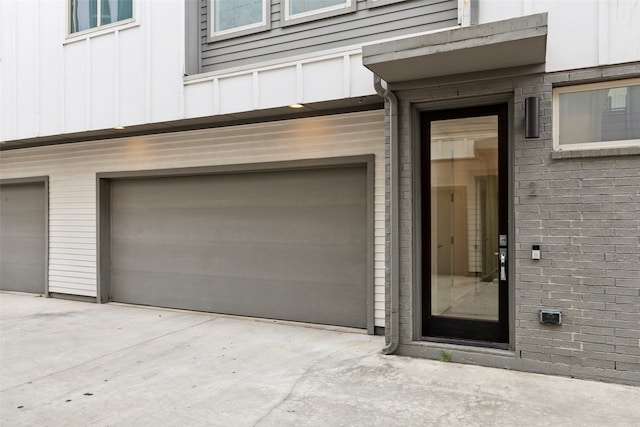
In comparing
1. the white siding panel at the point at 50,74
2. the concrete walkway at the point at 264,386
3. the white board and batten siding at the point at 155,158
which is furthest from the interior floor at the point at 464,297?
the white siding panel at the point at 50,74

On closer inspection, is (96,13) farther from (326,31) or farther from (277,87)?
(326,31)

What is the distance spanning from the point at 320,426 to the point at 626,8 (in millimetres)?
4374

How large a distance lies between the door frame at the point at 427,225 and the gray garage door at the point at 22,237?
7583mm

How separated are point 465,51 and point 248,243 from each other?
411 centimetres

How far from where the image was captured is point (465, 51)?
3.99 metres

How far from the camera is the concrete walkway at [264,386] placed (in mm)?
3424

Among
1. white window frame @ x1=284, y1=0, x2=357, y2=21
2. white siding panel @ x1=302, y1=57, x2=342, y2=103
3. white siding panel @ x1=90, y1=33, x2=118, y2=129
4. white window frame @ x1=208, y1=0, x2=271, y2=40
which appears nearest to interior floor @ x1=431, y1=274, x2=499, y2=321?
white siding panel @ x1=302, y1=57, x2=342, y2=103

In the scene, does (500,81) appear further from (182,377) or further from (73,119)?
(73,119)

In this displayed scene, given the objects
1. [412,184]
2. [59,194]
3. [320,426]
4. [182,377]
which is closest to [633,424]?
[320,426]

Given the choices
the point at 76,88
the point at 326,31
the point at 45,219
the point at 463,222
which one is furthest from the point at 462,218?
the point at 45,219

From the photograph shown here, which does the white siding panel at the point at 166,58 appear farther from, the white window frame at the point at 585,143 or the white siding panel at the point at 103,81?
the white window frame at the point at 585,143

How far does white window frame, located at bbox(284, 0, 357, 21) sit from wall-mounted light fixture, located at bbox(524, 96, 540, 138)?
259cm

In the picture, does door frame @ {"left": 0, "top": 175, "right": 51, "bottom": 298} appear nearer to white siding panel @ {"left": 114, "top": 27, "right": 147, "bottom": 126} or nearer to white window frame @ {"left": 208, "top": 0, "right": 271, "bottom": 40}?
white siding panel @ {"left": 114, "top": 27, "right": 147, "bottom": 126}

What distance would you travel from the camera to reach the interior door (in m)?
4.70
